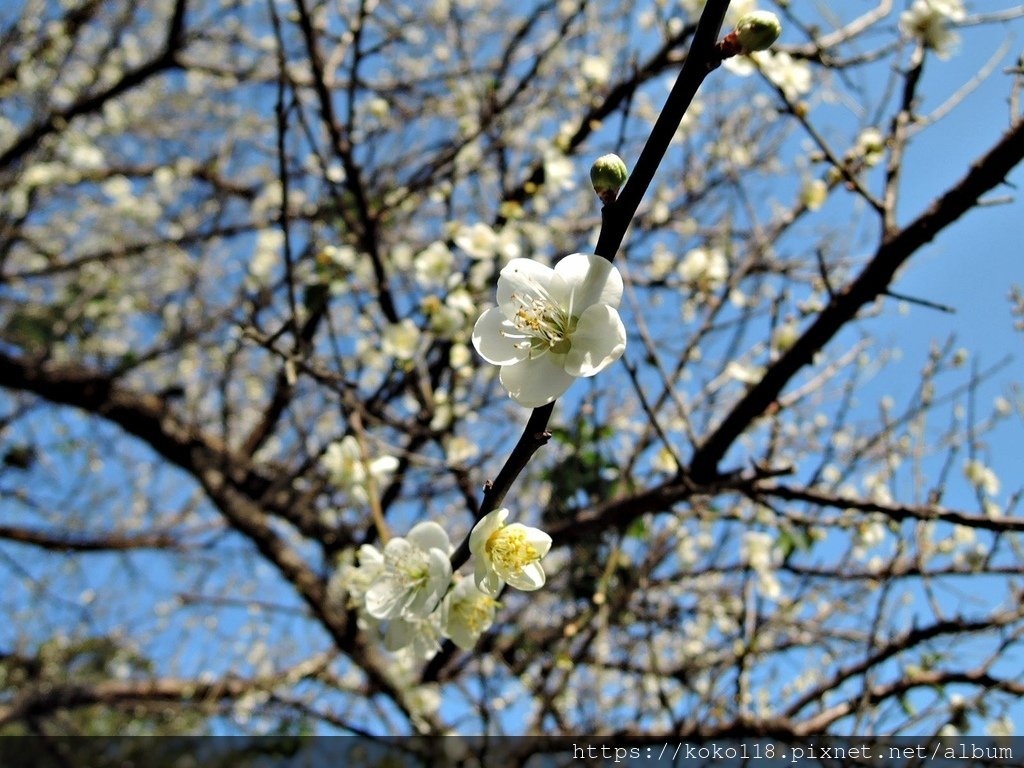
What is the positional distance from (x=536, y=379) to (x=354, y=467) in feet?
4.56

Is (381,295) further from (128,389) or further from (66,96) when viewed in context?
(66,96)

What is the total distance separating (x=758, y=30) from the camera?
86cm

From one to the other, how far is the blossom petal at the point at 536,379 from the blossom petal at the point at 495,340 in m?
0.03

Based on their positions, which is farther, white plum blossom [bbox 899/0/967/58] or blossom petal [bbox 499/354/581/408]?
white plum blossom [bbox 899/0/967/58]

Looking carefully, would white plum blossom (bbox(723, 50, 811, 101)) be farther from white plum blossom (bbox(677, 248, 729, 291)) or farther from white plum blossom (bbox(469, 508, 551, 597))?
white plum blossom (bbox(469, 508, 551, 597))

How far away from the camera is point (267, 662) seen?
6.59 m

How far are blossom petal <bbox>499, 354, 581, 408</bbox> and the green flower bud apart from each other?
1.54 ft

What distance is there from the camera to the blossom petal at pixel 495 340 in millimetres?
1041

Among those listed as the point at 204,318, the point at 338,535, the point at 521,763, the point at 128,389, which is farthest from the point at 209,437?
the point at 521,763

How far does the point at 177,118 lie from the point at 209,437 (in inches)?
150

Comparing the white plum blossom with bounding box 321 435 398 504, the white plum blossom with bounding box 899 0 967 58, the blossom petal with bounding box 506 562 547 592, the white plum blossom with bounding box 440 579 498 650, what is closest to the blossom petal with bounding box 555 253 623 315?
the blossom petal with bounding box 506 562 547 592

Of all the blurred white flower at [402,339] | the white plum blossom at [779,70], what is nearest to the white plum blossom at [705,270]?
the white plum blossom at [779,70]

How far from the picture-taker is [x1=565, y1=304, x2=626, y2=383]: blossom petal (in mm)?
935

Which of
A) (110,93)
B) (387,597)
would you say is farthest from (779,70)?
(110,93)
